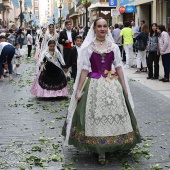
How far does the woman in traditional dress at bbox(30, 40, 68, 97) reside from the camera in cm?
1048

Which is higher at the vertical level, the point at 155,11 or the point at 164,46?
the point at 155,11

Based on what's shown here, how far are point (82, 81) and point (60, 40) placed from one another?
8891 millimetres

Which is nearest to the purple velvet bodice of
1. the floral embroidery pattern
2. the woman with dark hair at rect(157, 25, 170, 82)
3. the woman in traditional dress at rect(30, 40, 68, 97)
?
the floral embroidery pattern

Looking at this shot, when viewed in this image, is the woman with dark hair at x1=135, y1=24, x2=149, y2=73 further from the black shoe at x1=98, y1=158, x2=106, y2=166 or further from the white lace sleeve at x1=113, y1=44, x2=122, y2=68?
the black shoe at x1=98, y1=158, x2=106, y2=166

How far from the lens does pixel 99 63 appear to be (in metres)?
5.50

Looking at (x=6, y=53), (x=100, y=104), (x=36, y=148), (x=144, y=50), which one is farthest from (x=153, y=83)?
(x=100, y=104)

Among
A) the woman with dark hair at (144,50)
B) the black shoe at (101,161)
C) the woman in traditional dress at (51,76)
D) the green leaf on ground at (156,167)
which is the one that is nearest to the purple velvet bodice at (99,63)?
the black shoe at (101,161)

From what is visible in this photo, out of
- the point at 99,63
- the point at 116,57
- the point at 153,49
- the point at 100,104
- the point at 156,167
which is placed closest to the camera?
the point at 156,167

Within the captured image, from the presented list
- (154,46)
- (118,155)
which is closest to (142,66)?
(154,46)

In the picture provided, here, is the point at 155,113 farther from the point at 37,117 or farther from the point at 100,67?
the point at 100,67

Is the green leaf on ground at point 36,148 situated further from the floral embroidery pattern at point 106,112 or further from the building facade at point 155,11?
the building facade at point 155,11

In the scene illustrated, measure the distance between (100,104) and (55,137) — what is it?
168 cm

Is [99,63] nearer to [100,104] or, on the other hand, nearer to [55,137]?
[100,104]

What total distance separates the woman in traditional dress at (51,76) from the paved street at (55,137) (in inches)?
8.1
